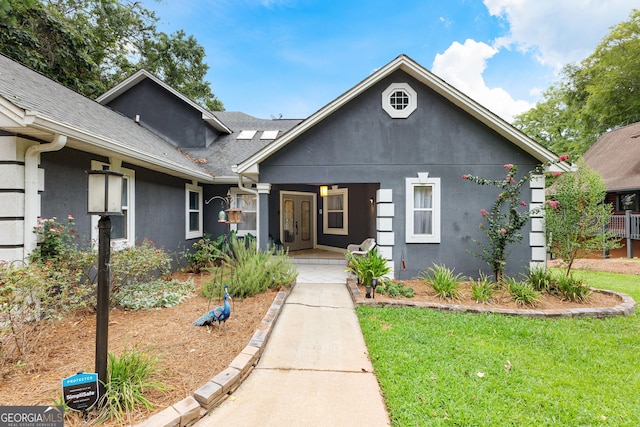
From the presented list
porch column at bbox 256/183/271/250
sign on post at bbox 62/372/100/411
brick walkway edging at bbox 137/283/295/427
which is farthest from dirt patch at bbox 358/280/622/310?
sign on post at bbox 62/372/100/411

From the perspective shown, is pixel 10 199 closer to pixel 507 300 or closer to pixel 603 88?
pixel 507 300

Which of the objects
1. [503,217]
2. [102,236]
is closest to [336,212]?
[503,217]

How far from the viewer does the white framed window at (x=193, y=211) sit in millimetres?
8804

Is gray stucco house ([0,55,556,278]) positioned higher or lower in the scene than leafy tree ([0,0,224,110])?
lower

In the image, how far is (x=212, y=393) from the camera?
260 centimetres

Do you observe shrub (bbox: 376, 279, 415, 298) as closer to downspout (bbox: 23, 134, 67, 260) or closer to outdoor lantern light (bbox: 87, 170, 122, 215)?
outdoor lantern light (bbox: 87, 170, 122, 215)

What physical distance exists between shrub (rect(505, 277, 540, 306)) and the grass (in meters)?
0.62

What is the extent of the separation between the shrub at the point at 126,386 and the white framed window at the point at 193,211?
658 cm

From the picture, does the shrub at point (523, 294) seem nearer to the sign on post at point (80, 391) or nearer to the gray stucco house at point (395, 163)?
the gray stucco house at point (395, 163)

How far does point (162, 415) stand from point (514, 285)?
248 inches

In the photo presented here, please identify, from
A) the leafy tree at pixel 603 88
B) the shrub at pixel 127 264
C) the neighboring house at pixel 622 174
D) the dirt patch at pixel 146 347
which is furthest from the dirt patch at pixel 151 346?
the leafy tree at pixel 603 88

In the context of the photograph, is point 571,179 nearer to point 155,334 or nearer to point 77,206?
point 155,334

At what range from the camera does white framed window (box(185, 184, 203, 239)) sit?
28.9 ft

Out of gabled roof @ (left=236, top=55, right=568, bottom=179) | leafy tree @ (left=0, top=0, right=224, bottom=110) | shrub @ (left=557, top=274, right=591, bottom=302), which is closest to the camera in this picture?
shrub @ (left=557, top=274, right=591, bottom=302)
